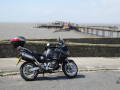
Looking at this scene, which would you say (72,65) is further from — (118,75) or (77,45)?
(77,45)

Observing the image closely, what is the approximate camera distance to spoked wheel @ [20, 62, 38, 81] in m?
6.39

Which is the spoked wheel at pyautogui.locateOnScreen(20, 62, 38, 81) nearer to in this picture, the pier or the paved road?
the paved road

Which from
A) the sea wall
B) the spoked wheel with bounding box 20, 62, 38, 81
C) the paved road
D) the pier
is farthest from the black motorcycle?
the pier

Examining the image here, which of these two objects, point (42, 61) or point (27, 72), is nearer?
point (27, 72)

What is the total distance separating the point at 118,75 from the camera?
7559 millimetres

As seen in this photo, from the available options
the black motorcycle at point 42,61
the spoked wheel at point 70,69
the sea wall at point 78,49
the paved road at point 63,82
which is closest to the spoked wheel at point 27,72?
the black motorcycle at point 42,61

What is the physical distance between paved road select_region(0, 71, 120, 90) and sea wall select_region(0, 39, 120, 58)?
350 cm

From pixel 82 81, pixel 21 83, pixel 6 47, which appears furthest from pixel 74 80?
pixel 6 47

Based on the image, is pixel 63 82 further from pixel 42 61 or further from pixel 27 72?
pixel 27 72

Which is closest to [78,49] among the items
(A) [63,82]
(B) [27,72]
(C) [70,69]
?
(C) [70,69]

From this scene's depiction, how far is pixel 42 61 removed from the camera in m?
6.80

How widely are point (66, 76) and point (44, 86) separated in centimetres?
138

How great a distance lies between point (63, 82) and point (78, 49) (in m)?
4.82

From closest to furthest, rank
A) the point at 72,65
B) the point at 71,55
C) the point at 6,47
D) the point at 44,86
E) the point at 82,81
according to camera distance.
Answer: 1. the point at 44,86
2. the point at 82,81
3. the point at 72,65
4. the point at 6,47
5. the point at 71,55
